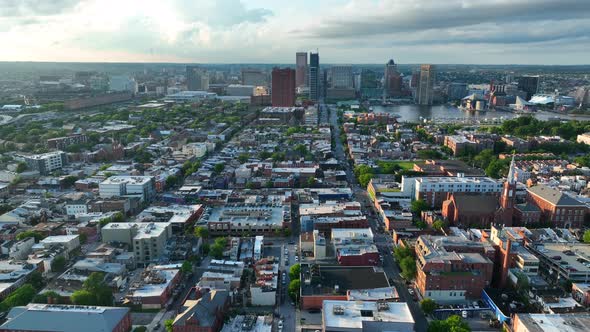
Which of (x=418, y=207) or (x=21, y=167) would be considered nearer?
(x=418, y=207)

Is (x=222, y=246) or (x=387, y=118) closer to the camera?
(x=222, y=246)

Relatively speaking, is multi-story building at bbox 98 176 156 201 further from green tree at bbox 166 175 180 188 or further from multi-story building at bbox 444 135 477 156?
multi-story building at bbox 444 135 477 156

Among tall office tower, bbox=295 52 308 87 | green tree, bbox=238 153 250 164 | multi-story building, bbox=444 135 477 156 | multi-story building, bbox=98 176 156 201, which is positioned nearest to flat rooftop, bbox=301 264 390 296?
multi-story building, bbox=98 176 156 201

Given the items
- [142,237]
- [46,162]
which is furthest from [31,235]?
[46,162]

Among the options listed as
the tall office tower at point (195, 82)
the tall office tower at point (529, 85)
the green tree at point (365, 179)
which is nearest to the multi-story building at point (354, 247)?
the green tree at point (365, 179)

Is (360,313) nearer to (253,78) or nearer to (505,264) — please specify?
(505,264)

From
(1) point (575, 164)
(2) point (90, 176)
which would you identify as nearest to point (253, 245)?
(2) point (90, 176)

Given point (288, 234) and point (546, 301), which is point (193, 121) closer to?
point (288, 234)
